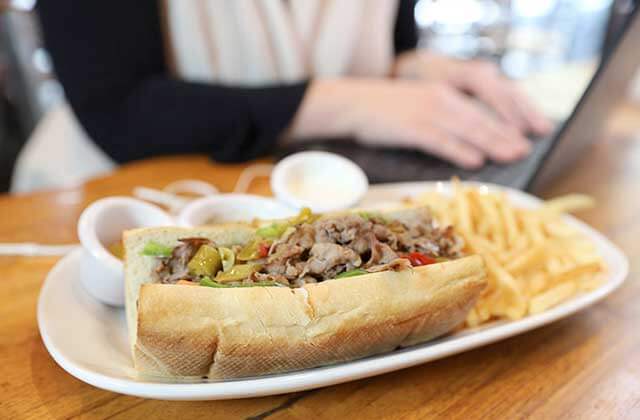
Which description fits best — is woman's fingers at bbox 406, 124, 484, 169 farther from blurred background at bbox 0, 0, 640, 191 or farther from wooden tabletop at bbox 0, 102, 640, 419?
blurred background at bbox 0, 0, 640, 191

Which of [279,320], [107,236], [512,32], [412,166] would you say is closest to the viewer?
[279,320]

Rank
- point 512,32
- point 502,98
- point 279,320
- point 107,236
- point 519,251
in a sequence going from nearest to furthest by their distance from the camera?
point 279,320, point 107,236, point 519,251, point 502,98, point 512,32

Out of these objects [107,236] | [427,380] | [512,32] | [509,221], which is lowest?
[512,32]

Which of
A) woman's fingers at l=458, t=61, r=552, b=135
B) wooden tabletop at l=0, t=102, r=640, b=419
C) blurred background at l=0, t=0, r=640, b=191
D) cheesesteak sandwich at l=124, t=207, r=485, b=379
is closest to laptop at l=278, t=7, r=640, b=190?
woman's fingers at l=458, t=61, r=552, b=135

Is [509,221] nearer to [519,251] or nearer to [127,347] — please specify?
[519,251]

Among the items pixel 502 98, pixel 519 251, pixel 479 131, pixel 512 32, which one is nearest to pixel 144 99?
pixel 479 131

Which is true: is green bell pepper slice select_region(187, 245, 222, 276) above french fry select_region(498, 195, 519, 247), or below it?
above

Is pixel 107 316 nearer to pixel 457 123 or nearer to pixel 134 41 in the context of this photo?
pixel 134 41

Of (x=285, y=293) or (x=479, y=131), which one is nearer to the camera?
(x=285, y=293)
